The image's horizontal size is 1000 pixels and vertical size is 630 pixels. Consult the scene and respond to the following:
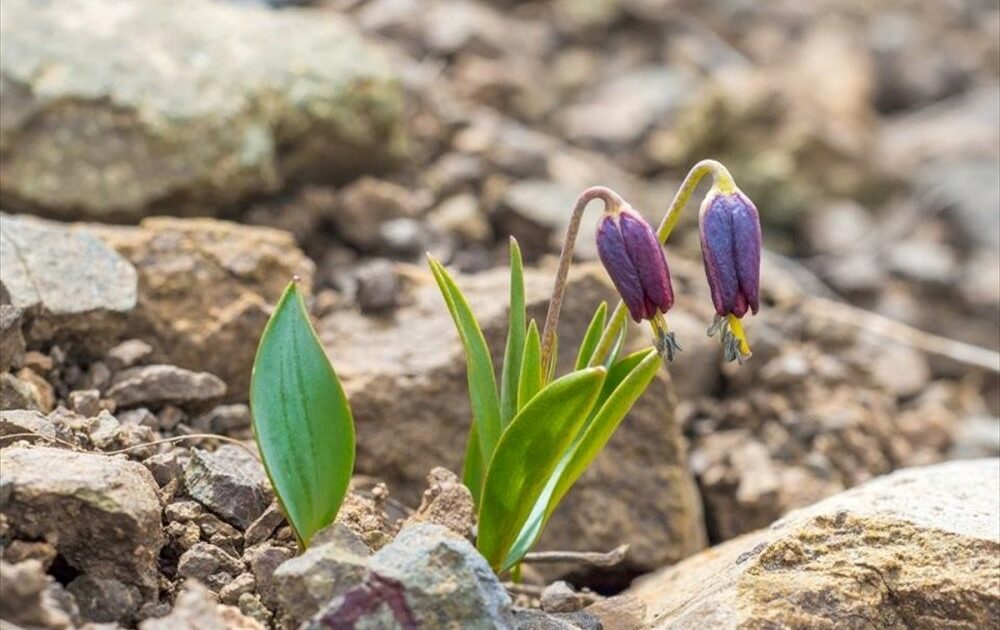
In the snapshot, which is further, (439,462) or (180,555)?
(439,462)

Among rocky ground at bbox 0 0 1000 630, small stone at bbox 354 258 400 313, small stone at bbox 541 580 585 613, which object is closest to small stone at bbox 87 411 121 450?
rocky ground at bbox 0 0 1000 630

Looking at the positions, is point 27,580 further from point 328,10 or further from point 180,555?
point 328,10

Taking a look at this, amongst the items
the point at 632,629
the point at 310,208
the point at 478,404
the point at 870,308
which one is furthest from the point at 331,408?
the point at 870,308

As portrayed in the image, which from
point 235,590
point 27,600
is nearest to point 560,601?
point 235,590

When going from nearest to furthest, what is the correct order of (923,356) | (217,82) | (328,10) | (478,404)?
(478,404), (217,82), (923,356), (328,10)

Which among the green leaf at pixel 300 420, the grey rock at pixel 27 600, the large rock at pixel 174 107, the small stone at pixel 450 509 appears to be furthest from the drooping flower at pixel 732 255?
the large rock at pixel 174 107

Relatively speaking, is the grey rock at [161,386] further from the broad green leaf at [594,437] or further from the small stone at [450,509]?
the broad green leaf at [594,437]
